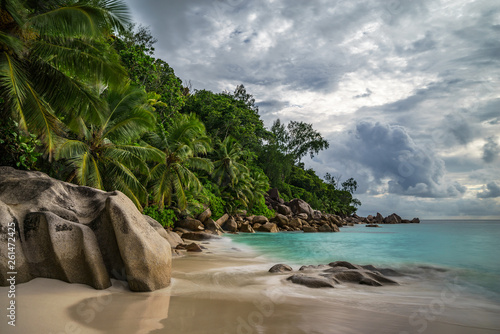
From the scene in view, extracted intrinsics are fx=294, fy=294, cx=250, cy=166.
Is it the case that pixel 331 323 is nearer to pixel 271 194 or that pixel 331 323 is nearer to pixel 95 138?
pixel 95 138

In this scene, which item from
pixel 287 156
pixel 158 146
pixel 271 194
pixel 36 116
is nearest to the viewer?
pixel 36 116

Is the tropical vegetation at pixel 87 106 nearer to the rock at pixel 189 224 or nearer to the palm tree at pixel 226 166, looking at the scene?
the rock at pixel 189 224

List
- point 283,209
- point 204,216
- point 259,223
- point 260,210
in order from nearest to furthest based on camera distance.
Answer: point 204,216 < point 259,223 < point 260,210 < point 283,209

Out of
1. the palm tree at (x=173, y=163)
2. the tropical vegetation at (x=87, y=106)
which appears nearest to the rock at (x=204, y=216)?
the tropical vegetation at (x=87, y=106)

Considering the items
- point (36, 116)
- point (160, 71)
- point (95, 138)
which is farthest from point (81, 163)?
point (160, 71)

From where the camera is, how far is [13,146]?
26.1 ft

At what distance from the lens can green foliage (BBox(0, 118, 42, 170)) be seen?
783 centimetres

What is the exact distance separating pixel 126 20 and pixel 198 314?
805 centimetres

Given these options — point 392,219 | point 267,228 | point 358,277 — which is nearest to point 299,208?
point 267,228

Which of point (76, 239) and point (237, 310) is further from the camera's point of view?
point (76, 239)

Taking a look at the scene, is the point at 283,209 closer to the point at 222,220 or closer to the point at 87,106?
the point at 222,220

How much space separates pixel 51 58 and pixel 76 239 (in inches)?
251

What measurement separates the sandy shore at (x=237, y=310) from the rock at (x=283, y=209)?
118ft

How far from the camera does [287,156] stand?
51.9 m
